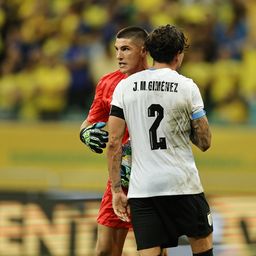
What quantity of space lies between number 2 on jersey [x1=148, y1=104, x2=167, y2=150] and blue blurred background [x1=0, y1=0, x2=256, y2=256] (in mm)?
7013

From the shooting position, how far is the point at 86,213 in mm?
8555

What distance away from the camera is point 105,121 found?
6.60 m

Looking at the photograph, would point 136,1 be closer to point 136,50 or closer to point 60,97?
point 60,97

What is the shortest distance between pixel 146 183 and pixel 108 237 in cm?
120

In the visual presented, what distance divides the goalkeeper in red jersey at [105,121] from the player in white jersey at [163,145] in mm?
566

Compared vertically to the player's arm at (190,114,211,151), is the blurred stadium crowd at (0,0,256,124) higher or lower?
higher

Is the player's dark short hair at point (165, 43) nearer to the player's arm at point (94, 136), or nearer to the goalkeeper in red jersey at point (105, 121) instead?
the goalkeeper in red jersey at point (105, 121)

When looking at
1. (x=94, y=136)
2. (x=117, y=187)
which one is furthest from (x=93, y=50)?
(x=117, y=187)

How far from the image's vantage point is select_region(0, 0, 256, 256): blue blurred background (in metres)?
13.6

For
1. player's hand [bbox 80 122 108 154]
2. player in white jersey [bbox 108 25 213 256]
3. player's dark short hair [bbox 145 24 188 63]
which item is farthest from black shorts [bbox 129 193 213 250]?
player's dark short hair [bbox 145 24 188 63]

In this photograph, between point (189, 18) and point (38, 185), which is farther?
point (189, 18)

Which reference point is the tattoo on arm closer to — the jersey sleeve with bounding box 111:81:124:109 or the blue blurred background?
the jersey sleeve with bounding box 111:81:124:109

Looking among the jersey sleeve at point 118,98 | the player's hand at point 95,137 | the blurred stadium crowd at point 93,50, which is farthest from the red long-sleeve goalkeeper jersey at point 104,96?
the blurred stadium crowd at point 93,50

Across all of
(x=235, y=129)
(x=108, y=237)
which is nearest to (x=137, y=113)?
(x=108, y=237)
